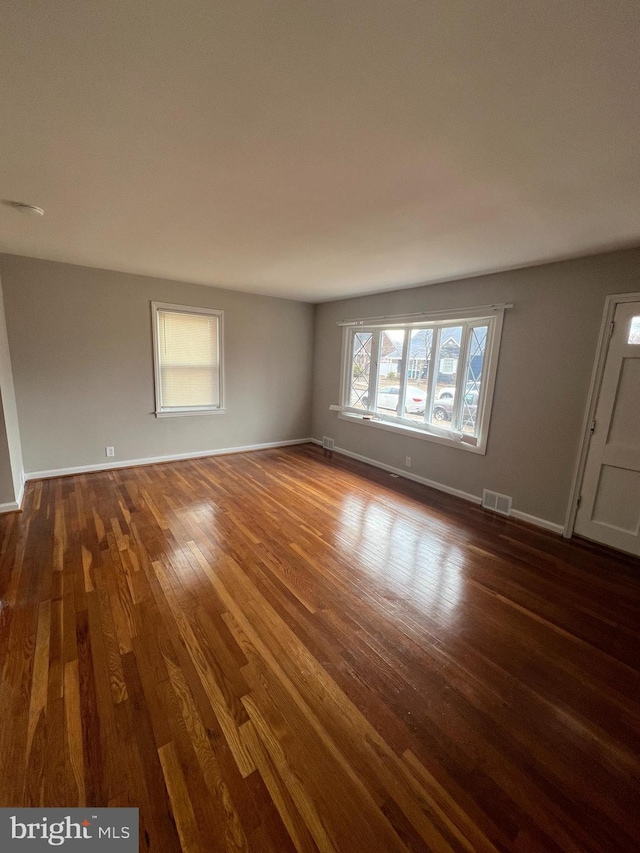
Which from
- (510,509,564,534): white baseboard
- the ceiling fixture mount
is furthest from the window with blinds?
(510,509,564,534): white baseboard

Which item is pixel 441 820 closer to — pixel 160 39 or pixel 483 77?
pixel 483 77

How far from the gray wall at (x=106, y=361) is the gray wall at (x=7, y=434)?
1.09 feet

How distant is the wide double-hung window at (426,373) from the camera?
357cm

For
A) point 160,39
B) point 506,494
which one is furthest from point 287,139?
point 506,494

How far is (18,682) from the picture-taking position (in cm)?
148

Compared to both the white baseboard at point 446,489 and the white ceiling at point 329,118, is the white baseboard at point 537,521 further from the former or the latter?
the white ceiling at point 329,118

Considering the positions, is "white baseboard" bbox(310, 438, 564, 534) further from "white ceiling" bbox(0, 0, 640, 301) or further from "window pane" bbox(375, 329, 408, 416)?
"white ceiling" bbox(0, 0, 640, 301)

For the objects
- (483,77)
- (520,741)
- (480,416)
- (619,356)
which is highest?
(483,77)

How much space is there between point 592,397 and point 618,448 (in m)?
0.46

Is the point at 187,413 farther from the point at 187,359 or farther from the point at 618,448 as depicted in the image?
the point at 618,448

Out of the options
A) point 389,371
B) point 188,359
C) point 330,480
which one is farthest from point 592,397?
point 188,359

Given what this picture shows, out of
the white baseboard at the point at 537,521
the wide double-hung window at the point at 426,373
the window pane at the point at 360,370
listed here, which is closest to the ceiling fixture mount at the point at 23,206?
the wide double-hung window at the point at 426,373

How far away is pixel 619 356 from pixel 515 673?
98.9 inches

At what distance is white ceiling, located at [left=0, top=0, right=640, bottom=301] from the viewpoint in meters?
0.93
